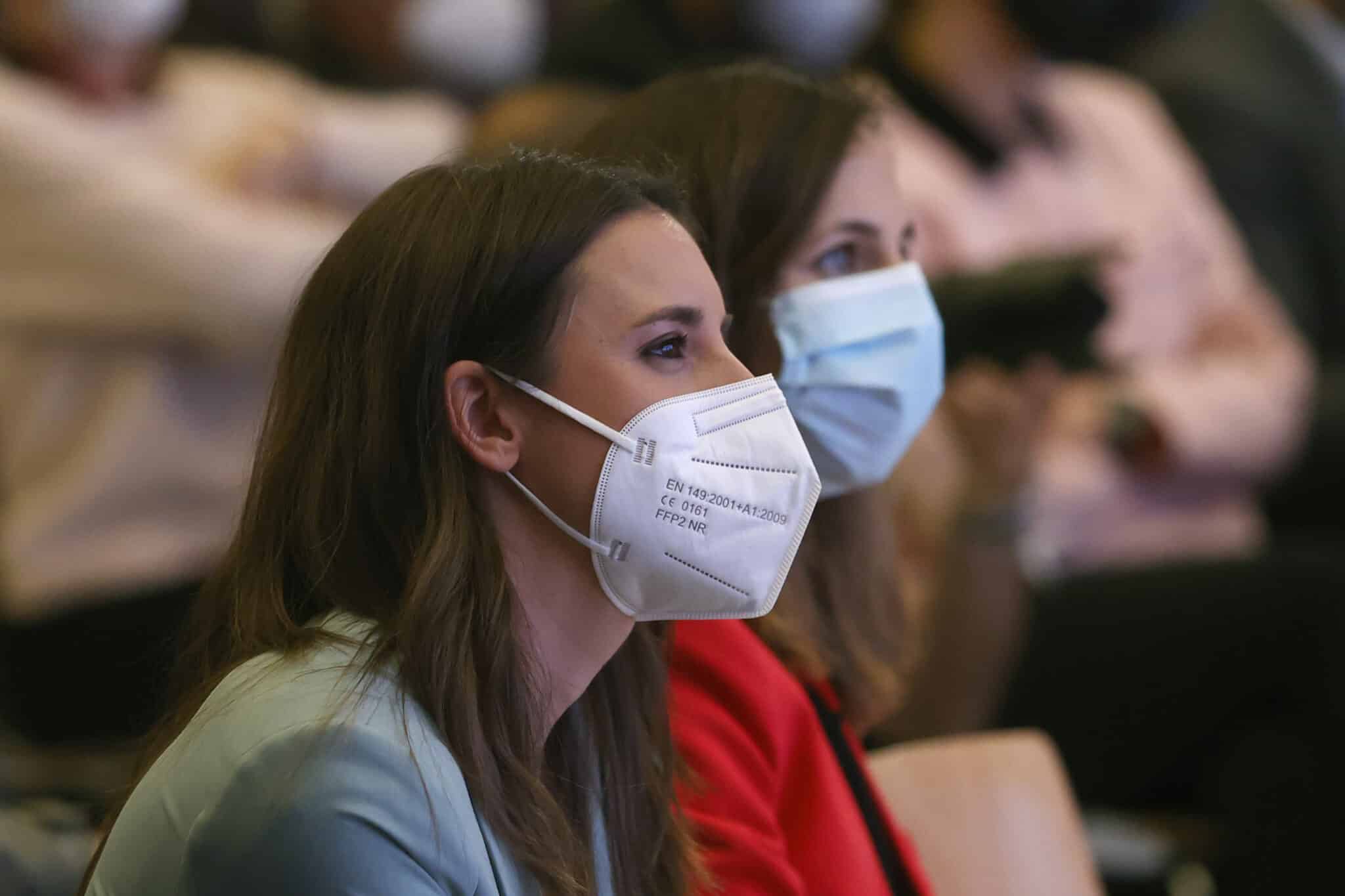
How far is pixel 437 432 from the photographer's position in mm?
870

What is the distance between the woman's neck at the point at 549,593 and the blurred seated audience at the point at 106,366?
3.63 ft

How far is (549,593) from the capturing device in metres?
0.91

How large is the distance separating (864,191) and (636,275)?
1.32 feet

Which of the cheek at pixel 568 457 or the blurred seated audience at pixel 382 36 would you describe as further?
the blurred seated audience at pixel 382 36

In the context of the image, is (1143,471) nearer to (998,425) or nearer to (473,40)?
(998,425)

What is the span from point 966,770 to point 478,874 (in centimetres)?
63

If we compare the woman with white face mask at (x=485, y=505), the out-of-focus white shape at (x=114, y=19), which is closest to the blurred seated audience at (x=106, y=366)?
the out-of-focus white shape at (x=114, y=19)

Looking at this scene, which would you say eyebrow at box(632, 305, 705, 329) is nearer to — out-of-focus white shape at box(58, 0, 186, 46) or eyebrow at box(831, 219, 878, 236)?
eyebrow at box(831, 219, 878, 236)

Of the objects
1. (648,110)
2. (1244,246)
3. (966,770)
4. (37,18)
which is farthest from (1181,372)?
(37,18)

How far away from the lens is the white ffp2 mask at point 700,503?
89 cm

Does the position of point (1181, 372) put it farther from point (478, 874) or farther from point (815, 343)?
point (478, 874)

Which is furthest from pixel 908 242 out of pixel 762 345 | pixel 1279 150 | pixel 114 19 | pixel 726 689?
pixel 1279 150

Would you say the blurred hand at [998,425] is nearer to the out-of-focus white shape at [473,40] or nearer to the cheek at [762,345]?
the cheek at [762,345]

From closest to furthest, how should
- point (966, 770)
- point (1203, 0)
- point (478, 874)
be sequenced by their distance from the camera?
point (478, 874), point (966, 770), point (1203, 0)
